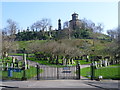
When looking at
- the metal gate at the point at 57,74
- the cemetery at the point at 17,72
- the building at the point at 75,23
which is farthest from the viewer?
the building at the point at 75,23

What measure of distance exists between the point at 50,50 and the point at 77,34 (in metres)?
39.8

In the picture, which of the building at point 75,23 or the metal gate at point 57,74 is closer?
the metal gate at point 57,74

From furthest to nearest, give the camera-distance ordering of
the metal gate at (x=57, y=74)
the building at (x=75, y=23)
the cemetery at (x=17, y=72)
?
the building at (x=75, y=23), the metal gate at (x=57, y=74), the cemetery at (x=17, y=72)

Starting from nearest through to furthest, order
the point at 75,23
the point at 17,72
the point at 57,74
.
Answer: the point at 57,74 < the point at 17,72 < the point at 75,23

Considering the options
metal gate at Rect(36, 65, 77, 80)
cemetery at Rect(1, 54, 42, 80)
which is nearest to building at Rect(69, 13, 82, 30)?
metal gate at Rect(36, 65, 77, 80)

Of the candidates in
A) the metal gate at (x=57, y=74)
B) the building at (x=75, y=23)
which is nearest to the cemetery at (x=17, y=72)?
the metal gate at (x=57, y=74)

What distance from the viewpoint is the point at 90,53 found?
148 feet

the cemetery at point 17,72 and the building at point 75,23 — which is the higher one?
the building at point 75,23

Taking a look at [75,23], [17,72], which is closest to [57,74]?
[17,72]

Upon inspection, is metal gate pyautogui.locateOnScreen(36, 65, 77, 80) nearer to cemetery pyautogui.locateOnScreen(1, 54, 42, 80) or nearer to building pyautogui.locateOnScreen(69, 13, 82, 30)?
cemetery pyautogui.locateOnScreen(1, 54, 42, 80)

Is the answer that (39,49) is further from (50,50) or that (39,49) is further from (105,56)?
(105,56)

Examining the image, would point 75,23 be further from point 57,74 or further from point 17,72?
point 57,74

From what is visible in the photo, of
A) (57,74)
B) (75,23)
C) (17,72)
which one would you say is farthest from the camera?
(75,23)

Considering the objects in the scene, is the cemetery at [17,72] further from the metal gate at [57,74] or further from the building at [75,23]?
the building at [75,23]
